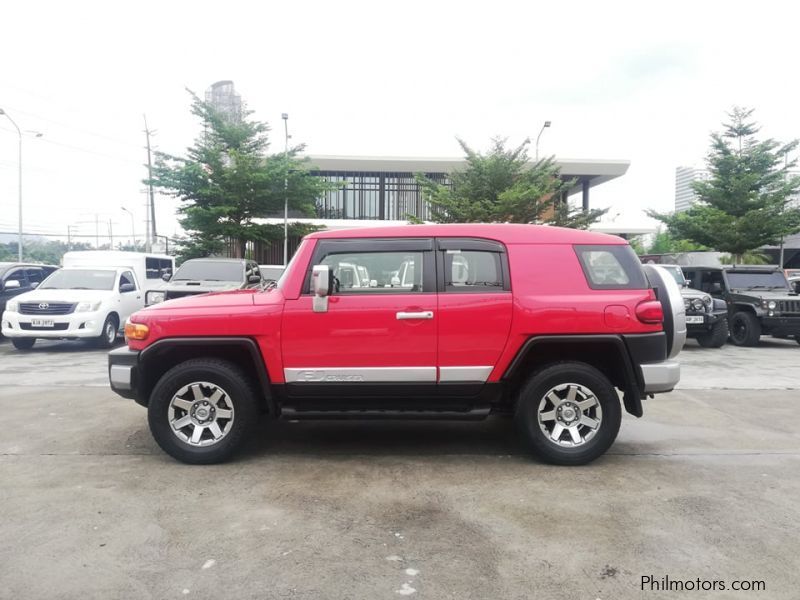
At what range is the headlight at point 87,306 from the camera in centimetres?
1145

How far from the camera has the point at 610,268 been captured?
463 centimetres

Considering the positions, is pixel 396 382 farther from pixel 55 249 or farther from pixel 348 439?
pixel 55 249

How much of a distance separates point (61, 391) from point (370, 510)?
557 cm

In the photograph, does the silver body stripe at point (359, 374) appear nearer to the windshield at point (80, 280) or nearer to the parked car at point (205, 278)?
the parked car at point (205, 278)

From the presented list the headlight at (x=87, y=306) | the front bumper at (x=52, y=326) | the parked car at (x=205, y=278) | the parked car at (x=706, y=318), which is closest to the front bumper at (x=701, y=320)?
the parked car at (x=706, y=318)

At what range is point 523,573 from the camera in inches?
117

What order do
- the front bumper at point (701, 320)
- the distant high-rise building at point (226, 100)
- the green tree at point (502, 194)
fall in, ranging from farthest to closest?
the distant high-rise building at point (226, 100), the green tree at point (502, 194), the front bumper at point (701, 320)

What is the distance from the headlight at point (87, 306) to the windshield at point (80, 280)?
0.96m

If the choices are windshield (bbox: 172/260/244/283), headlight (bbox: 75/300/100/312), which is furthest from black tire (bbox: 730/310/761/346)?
headlight (bbox: 75/300/100/312)

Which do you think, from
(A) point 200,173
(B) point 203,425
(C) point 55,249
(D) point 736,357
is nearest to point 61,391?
(B) point 203,425

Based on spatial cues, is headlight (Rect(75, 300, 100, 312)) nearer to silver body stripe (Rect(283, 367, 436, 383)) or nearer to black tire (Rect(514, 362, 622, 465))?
silver body stripe (Rect(283, 367, 436, 383))

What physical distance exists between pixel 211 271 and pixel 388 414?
8.92 meters

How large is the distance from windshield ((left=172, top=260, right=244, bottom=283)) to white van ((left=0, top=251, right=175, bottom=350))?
1.43 meters

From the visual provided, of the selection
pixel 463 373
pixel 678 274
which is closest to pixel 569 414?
pixel 463 373
